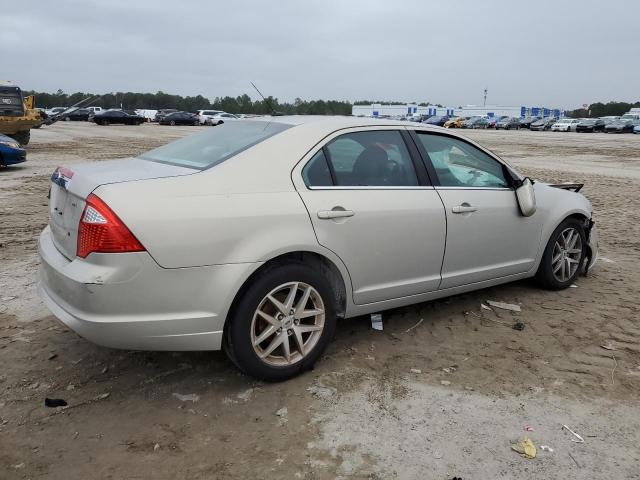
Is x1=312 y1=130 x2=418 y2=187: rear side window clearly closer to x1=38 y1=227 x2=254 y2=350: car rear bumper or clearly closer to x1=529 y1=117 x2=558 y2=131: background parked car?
x1=38 y1=227 x2=254 y2=350: car rear bumper

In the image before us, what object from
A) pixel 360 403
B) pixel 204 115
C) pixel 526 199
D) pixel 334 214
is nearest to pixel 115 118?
pixel 204 115

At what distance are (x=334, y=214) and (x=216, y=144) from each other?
964 millimetres

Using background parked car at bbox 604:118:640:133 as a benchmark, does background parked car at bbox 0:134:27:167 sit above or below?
below

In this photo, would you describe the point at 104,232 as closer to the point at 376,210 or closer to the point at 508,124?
the point at 376,210

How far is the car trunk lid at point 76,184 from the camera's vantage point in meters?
3.10

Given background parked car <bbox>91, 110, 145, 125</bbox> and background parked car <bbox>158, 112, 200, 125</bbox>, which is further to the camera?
background parked car <bbox>158, 112, 200, 125</bbox>

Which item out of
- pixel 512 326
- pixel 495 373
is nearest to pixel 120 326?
pixel 495 373

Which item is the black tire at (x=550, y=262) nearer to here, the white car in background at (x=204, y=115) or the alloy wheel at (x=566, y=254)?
the alloy wheel at (x=566, y=254)

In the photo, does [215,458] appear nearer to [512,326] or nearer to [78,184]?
[78,184]

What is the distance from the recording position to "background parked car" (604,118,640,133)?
51062 millimetres

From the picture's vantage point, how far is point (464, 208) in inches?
164

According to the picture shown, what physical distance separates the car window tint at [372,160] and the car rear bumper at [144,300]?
1.01 meters

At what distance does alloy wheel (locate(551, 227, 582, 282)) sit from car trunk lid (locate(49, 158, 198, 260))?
136 inches

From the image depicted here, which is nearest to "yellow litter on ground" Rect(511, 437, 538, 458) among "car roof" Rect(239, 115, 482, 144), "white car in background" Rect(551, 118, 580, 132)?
"car roof" Rect(239, 115, 482, 144)
